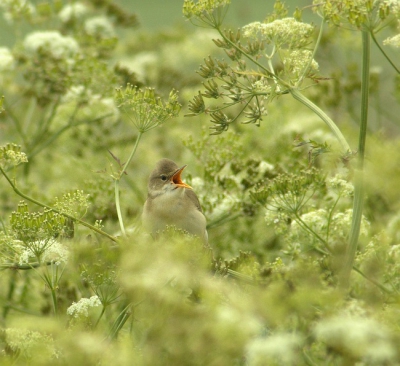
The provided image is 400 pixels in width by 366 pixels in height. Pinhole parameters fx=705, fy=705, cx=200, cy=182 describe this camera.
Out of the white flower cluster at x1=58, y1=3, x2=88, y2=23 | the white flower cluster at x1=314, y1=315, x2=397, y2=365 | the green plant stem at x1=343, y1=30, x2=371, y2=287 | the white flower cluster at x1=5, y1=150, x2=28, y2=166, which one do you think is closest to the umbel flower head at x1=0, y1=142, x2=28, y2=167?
the white flower cluster at x1=5, y1=150, x2=28, y2=166

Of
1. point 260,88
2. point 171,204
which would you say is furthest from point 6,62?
point 260,88

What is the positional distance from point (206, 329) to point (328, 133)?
101 inches

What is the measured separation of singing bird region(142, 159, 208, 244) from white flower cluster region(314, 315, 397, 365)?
1869 mm

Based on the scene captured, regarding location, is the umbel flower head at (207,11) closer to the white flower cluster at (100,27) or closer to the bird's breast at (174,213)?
the bird's breast at (174,213)

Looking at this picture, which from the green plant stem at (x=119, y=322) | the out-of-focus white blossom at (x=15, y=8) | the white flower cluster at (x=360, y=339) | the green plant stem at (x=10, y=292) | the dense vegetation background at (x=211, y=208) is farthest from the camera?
the out-of-focus white blossom at (x=15, y=8)

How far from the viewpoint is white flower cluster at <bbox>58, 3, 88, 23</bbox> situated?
4258mm

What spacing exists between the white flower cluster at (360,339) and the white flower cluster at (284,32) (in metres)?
1.13

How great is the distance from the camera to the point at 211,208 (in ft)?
10.6

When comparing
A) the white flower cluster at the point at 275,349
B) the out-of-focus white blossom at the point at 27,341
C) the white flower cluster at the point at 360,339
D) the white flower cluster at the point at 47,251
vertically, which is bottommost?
the out-of-focus white blossom at the point at 27,341

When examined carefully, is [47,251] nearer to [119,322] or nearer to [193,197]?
[119,322]

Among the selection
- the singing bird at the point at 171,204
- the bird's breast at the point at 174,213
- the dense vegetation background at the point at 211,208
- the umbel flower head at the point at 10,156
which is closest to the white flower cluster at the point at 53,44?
the dense vegetation background at the point at 211,208

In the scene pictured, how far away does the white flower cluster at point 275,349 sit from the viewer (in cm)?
122

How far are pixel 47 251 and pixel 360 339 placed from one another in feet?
3.75

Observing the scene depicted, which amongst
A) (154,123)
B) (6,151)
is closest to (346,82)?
(154,123)
